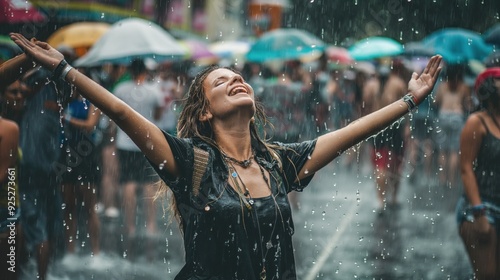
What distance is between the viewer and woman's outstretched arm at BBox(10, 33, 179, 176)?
12.3 feet

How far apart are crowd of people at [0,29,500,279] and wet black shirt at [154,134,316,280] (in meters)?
0.01

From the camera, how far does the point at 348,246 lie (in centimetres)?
1010

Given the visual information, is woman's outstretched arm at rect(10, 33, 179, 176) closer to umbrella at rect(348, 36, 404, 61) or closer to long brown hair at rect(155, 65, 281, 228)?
long brown hair at rect(155, 65, 281, 228)

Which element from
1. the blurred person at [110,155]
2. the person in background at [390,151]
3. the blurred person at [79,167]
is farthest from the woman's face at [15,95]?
the person in background at [390,151]

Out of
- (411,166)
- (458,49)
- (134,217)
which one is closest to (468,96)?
(458,49)

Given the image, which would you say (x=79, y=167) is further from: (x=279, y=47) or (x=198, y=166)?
(x=279, y=47)

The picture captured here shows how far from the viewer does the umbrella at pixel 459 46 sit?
1662 cm

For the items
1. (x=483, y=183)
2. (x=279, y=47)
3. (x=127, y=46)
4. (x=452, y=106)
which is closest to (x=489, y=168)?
(x=483, y=183)

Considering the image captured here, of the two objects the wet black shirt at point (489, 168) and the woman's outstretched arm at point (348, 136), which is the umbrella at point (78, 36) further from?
the woman's outstretched arm at point (348, 136)

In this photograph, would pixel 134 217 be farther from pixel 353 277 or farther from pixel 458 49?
pixel 458 49

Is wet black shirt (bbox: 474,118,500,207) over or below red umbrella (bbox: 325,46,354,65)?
over

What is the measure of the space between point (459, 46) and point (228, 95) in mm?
13485

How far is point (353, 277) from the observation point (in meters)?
8.28

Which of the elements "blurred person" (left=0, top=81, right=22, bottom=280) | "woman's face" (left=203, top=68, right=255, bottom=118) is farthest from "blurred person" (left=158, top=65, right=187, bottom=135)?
"woman's face" (left=203, top=68, right=255, bottom=118)
